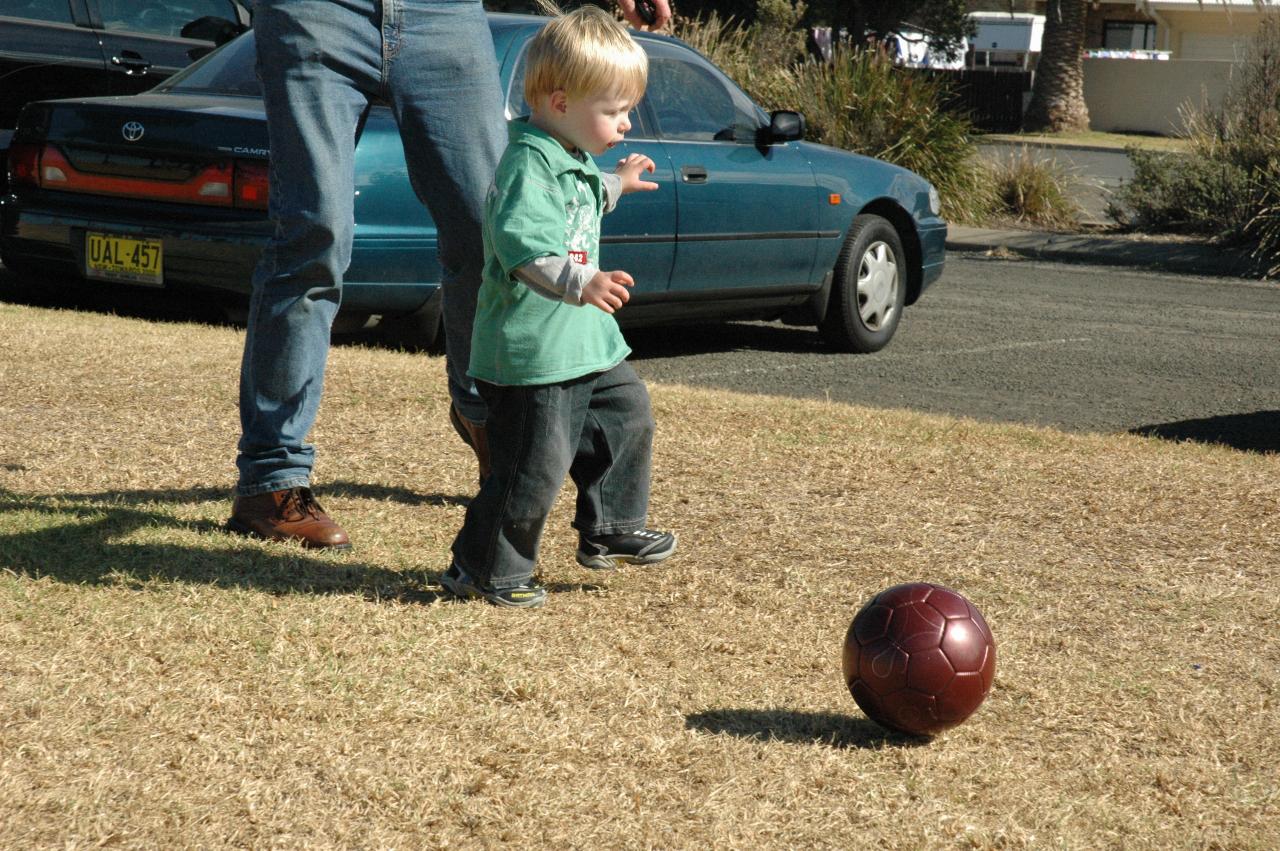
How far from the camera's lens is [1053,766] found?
2.92m

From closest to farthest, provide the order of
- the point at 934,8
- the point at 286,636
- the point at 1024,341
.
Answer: the point at 286,636, the point at 1024,341, the point at 934,8

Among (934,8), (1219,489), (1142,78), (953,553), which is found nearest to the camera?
(953,553)

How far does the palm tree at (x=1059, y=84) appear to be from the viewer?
35.3 metres

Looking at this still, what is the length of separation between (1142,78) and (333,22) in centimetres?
4336

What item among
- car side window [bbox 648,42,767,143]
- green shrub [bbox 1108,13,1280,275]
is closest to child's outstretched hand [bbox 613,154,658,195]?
car side window [bbox 648,42,767,143]

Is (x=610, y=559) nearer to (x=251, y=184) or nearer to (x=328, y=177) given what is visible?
(x=328, y=177)

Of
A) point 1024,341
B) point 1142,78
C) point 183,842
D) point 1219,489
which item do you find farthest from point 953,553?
point 1142,78

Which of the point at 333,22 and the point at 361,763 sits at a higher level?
the point at 333,22

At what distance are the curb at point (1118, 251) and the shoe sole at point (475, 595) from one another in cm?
1248

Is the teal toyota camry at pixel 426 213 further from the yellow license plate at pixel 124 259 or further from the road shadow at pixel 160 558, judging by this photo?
the road shadow at pixel 160 558

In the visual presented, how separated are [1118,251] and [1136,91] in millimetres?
30366

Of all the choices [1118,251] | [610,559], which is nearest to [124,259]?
[610,559]

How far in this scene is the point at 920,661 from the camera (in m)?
2.93

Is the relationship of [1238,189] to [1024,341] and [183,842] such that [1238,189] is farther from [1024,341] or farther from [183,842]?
[183,842]
